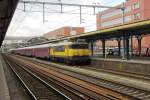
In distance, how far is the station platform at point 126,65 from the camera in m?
24.1

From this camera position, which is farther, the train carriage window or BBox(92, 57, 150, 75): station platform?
the train carriage window

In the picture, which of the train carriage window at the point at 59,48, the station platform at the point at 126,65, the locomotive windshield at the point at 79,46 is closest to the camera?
the station platform at the point at 126,65

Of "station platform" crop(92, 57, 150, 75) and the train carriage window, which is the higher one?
the train carriage window

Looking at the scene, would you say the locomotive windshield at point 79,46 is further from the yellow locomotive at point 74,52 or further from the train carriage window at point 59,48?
the train carriage window at point 59,48

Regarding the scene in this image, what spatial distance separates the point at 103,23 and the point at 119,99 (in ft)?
311

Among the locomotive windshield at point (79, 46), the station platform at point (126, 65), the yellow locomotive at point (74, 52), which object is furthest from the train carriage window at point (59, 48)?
the station platform at point (126, 65)

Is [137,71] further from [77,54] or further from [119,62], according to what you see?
[77,54]

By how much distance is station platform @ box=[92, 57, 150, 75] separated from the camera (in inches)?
949

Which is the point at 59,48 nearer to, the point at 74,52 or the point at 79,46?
the point at 79,46

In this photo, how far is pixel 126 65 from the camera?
27.1 meters

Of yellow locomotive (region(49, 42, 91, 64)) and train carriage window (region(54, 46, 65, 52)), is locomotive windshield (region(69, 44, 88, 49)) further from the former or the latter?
train carriage window (region(54, 46, 65, 52))

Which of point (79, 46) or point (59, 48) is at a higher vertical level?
point (79, 46)

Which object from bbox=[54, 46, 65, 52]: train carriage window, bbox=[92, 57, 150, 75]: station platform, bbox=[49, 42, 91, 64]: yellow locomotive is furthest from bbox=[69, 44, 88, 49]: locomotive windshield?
bbox=[54, 46, 65, 52]: train carriage window

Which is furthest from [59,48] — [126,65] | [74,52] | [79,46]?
[126,65]
